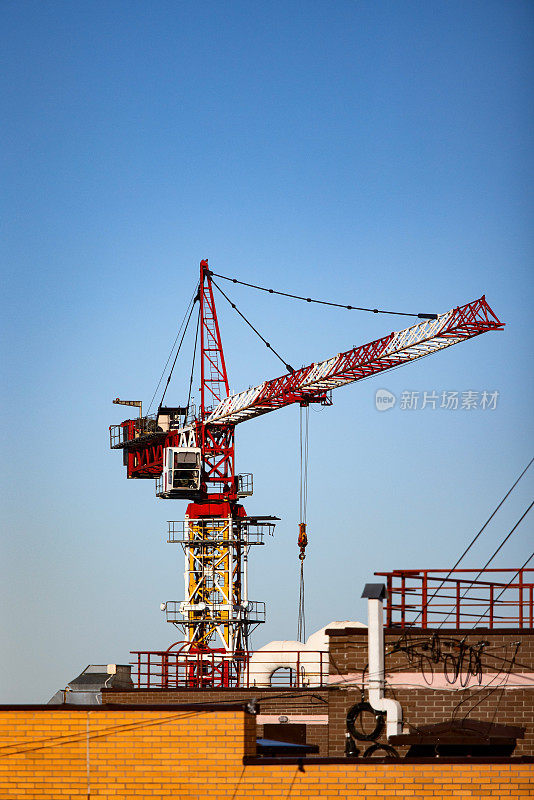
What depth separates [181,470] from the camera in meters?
76.6

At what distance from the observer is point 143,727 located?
818 inches

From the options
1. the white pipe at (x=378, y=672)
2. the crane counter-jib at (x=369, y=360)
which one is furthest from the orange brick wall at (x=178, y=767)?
the crane counter-jib at (x=369, y=360)

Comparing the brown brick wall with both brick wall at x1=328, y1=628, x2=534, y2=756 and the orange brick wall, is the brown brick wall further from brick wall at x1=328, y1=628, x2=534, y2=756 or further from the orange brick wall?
the orange brick wall

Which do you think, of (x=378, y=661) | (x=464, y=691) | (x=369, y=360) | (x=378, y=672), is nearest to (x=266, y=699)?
(x=378, y=672)

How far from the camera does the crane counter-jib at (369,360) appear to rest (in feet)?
219

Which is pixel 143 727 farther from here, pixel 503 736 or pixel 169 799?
pixel 503 736

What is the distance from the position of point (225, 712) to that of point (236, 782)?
3.60 ft

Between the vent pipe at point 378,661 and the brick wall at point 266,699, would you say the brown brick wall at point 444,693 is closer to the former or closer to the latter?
the vent pipe at point 378,661

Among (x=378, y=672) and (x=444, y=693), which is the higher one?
(x=378, y=672)

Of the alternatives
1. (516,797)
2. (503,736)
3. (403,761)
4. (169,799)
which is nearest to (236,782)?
(169,799)

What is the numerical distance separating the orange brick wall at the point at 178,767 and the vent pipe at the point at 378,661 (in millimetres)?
4726

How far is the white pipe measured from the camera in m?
25.3

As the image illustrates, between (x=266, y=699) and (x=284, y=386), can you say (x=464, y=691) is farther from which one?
(x=284, y=386)

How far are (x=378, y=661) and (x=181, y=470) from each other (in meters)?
51.4
